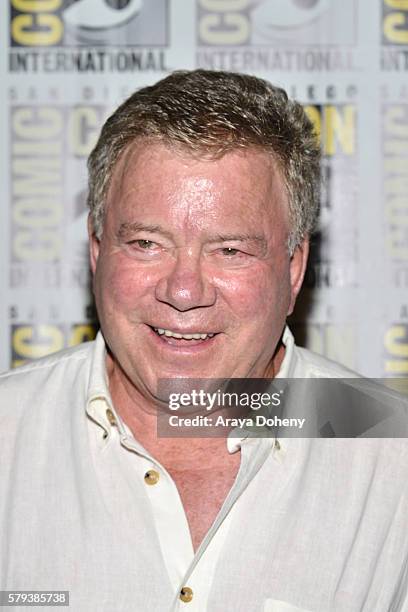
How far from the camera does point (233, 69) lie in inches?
84.5

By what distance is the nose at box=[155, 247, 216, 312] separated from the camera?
1.27m

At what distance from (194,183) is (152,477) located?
0.48 m

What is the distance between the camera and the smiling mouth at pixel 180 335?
4.36 feet

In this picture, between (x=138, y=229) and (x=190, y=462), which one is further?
(x=190, y=462)

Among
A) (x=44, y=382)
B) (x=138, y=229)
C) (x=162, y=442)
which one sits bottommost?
(x=162, y=442)

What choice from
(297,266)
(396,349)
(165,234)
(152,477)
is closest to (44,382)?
(152,477)

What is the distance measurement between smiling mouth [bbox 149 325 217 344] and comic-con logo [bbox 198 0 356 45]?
3.57ft

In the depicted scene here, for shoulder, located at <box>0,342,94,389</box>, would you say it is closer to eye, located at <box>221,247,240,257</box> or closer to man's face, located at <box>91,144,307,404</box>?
man's face, located at <box>91,144,307,404</box>

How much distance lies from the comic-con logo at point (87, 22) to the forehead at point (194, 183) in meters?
0.91

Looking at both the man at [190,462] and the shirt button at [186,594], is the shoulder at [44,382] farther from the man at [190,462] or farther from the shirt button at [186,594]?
the shirt button at [186,594]

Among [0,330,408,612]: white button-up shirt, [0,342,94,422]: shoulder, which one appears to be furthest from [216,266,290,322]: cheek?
[0,342,94,422]: shoulder

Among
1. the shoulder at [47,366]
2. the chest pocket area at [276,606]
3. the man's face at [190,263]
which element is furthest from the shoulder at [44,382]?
the chest pocket area at [276,606]

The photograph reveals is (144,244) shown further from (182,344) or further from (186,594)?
(186,594)

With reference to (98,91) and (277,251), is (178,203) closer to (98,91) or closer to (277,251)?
(277,251)
